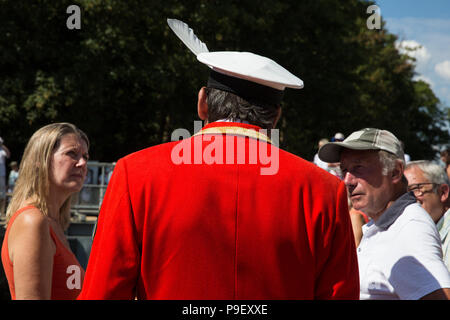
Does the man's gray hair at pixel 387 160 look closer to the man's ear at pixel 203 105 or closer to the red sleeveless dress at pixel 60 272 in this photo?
the man's ear at pixel 203 105

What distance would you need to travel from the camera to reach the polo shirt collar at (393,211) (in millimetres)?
3428

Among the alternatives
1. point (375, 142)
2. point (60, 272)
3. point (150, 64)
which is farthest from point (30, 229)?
point (150, 64)

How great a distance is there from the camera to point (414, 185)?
16.8 feet

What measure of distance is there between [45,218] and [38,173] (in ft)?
1.16

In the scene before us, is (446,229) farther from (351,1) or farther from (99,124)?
(351,1)

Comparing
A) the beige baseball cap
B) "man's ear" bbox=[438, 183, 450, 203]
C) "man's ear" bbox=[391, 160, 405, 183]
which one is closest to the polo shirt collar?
"man's ear" bbox=[391, 160, 405, 183]

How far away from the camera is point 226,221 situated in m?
2.20

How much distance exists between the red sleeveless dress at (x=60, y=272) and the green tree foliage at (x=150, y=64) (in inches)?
639

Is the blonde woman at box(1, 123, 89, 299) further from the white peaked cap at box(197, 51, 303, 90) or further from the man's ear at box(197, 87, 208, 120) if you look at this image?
the white peaked cap at box(197, 51, 303, 90)

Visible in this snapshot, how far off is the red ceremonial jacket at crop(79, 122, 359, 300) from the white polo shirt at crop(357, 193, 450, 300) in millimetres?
846

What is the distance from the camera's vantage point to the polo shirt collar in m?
3.43

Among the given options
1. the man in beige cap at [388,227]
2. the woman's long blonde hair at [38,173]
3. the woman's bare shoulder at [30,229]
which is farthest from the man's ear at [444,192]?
the woman's bare shoulder at [30,229]
